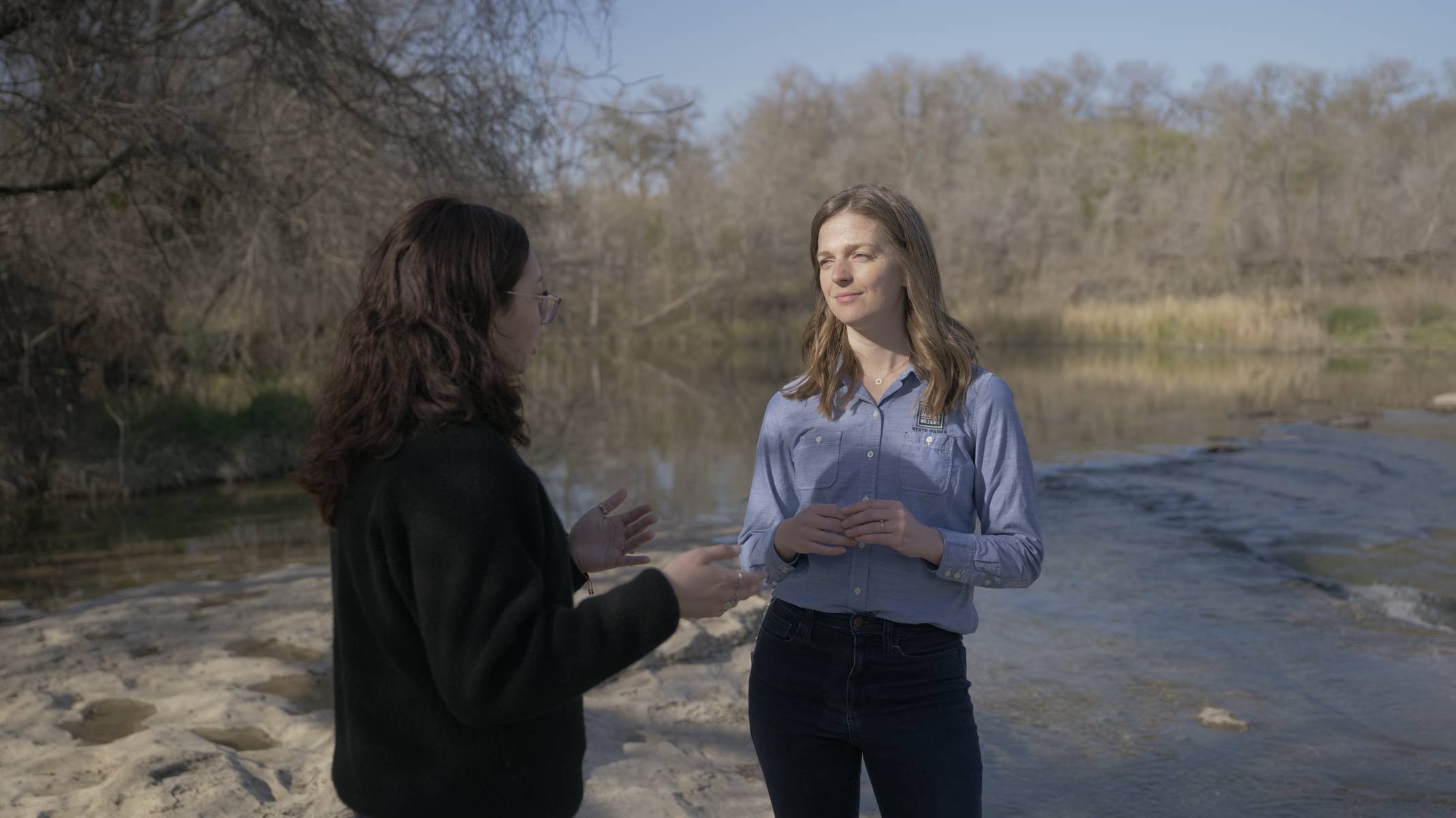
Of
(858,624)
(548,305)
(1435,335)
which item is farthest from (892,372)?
(1435,335)

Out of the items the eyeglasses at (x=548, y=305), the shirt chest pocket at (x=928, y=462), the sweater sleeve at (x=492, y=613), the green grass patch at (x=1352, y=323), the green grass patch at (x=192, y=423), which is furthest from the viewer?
the green grass patch at (x=1352, y=323)

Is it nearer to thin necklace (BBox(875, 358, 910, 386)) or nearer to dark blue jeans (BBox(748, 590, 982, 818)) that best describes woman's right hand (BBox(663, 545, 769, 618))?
dark blue jeans (BBox(748, 590, 982, 818))

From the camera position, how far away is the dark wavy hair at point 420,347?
1.72 meters

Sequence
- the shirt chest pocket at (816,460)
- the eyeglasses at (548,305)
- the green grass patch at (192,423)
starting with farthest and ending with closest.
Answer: the green grass patch at (192,423) → the shirt chest pocket at (816,460) → the eyeglasses at (548,305)

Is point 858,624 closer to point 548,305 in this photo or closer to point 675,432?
point 548,305

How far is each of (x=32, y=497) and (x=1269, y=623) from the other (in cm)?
996

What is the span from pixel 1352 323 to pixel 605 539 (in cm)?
3256

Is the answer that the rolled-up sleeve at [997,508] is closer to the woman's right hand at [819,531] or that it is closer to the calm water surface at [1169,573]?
the woman's right hand at [819,531]

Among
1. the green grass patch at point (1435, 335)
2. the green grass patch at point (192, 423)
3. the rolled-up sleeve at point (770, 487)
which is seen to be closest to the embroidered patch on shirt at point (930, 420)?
the rolled-up sleeve at point (770, 487)

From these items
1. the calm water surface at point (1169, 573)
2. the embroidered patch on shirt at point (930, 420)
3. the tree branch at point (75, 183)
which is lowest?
the calm water surface at point (1169, 573)

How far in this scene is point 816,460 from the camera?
2609 mm

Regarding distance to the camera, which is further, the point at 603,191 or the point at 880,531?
the point at 603,191

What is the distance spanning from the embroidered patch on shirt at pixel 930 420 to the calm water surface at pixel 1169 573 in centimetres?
212

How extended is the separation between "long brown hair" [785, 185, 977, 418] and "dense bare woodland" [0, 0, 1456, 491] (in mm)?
4593
